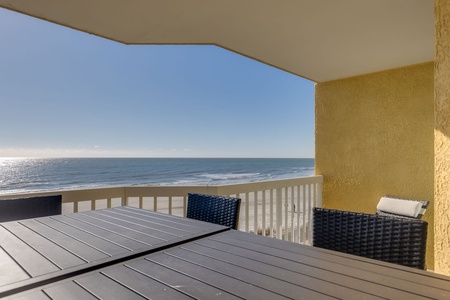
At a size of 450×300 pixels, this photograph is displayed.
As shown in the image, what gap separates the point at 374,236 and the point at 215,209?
39.7 inches

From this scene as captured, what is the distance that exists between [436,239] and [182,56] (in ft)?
71.4

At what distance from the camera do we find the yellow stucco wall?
125 inches

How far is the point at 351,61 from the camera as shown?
3186mm

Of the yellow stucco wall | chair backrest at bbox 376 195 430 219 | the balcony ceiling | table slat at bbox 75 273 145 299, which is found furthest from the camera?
the yellow stucco wall

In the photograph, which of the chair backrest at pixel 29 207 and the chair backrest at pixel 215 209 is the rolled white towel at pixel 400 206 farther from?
the chair backrest at pixel 29 207

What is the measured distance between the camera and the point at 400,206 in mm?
3012

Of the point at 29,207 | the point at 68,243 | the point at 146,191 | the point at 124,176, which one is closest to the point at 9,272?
the point at 68,243

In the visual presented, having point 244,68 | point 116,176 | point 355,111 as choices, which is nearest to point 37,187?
point 116,176

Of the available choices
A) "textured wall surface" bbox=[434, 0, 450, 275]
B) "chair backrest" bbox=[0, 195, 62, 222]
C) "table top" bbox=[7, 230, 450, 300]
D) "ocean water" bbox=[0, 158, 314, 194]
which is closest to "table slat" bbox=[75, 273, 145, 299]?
"table top" bbox=[7, 230, 450, 300]

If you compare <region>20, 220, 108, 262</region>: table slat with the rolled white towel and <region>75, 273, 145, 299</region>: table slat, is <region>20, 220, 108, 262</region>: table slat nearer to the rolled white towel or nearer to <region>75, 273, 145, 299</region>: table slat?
<region>75, 273, 145, 299</region>: table slat

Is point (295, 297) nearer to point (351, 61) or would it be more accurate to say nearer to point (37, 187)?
point (351, 61)

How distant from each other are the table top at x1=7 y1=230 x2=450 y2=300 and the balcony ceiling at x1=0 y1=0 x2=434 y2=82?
69.6 inches

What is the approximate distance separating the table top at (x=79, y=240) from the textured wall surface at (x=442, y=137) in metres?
1.34

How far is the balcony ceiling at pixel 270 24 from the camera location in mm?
1999
